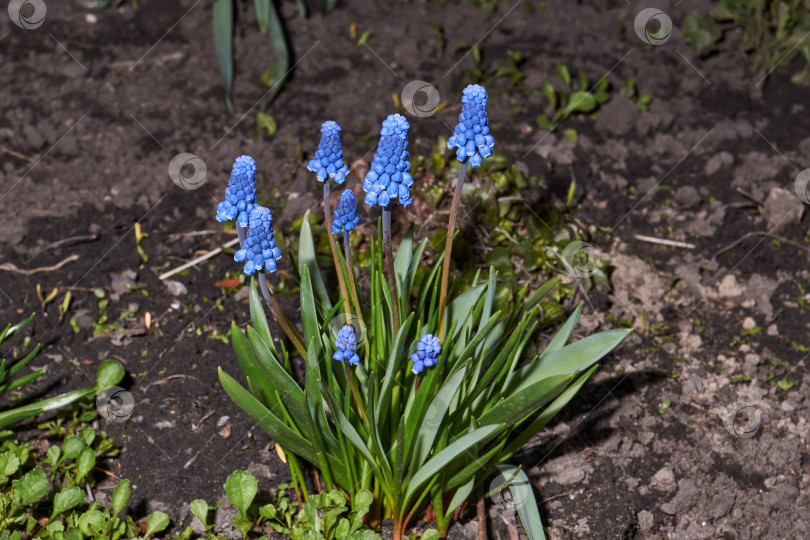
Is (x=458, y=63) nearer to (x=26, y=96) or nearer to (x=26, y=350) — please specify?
(x=26, y=96)

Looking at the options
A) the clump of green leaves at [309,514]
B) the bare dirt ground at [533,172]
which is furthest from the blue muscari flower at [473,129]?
the bare dirt ground at [533,172]

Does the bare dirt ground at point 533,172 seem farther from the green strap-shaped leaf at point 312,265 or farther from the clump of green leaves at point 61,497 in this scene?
the green strap-shaped leaf at point 312,265

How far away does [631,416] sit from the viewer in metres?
2.65

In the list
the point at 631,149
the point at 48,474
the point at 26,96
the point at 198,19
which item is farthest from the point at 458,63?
the point at 48,474

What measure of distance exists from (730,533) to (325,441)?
121cm

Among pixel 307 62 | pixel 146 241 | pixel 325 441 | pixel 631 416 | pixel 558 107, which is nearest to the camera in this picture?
pixel 325 441
